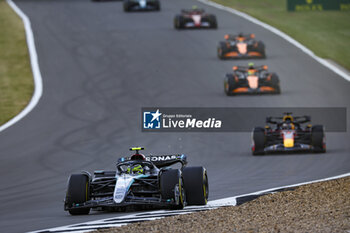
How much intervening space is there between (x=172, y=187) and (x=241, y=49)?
25.4m

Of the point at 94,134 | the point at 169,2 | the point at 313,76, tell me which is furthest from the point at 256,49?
the point at 169,2

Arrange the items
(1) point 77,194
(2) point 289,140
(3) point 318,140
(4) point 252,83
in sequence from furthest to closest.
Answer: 1. (4) point 252,83
2. (2) point 289,140
3. (3) point 318,140
4. (1) point 77,194

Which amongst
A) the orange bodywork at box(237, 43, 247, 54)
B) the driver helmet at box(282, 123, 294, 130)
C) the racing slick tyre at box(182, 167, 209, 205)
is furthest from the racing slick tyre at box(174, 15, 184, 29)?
the racing slick tyre at box(182, 167, 209, 205)

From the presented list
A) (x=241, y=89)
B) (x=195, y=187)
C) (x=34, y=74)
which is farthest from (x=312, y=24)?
(x=195, y=187)

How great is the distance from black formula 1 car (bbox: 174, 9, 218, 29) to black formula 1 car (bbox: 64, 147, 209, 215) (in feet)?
101

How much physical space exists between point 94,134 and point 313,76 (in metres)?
12.7

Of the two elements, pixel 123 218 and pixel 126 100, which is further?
pixel 126 100

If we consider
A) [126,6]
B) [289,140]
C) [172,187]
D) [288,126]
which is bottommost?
[289,140]

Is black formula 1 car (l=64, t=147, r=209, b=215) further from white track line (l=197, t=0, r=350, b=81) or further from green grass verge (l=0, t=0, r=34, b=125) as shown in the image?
white track line (l=197, t=0, r=350, b=81)

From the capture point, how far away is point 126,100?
31.0 metres

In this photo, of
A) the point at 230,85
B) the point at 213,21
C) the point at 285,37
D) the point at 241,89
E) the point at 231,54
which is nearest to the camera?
the point at 230,85

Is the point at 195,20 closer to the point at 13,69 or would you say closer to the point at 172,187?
the point at 13,69

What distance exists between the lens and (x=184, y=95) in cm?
3189

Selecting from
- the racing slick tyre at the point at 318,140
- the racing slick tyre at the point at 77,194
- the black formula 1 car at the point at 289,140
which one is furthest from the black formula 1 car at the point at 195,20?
the racing slick tyre at the point at 77,194
